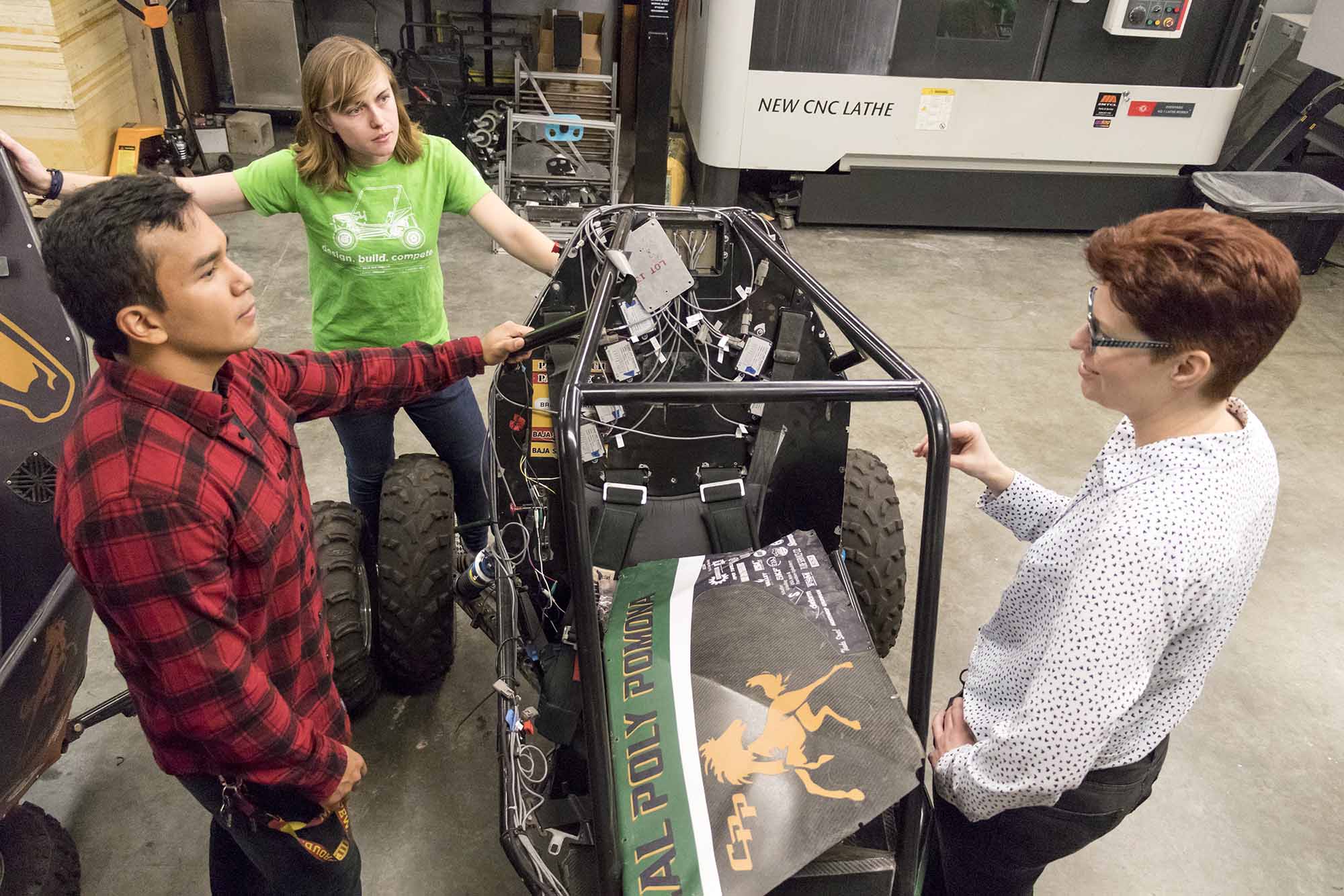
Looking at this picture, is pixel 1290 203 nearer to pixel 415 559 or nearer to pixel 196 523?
pixel 415 559

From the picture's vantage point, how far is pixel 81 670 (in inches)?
74.2

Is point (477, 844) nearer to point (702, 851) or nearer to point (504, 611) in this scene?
point (504, 611)

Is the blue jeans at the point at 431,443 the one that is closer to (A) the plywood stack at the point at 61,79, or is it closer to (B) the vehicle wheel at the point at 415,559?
(B) the vehicle wheel at the point at 415,559

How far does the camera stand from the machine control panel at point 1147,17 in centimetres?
481

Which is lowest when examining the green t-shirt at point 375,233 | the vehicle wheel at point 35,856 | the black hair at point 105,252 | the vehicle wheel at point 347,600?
the vehicle wheel at point 35,856

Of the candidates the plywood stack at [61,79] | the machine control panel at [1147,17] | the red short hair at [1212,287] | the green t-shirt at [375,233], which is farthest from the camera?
the machine control panel at [1147,17]

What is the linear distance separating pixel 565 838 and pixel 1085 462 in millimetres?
2772

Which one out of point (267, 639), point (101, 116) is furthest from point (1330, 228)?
point (101, 116)

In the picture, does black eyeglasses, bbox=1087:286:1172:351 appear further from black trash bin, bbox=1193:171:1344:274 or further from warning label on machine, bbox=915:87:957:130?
black trash bin, bbox=1193:171:1344:274

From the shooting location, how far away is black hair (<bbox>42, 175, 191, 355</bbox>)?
3.52 ft

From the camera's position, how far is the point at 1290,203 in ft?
16.5

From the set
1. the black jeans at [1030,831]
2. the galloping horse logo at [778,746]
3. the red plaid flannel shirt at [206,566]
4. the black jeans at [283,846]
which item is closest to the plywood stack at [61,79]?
the red plaid flannel shirt at [206,566]

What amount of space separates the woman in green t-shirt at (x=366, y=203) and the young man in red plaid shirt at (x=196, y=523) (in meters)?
0.69

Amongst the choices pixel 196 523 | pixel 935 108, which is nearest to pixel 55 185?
pixel 196 523
